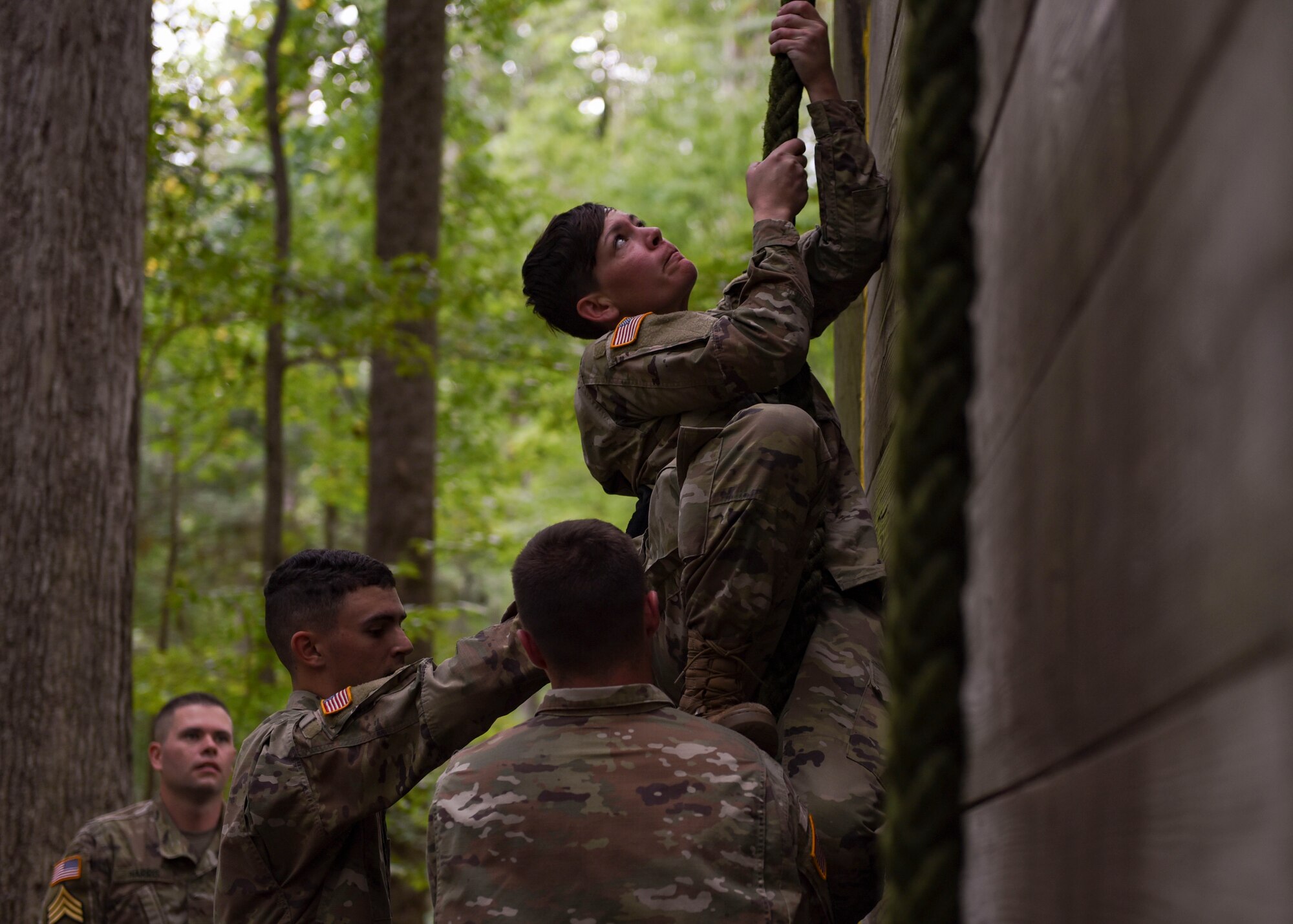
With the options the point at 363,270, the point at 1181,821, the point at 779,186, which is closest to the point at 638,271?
the point at 779,186

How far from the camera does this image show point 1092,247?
0.87 meters

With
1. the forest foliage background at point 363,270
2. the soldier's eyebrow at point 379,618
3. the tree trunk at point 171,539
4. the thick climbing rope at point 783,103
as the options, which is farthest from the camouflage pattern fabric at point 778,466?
the tree trunk at point 171,539

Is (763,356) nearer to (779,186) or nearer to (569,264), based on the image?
(779,186)

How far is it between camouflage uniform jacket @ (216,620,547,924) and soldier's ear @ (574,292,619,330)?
83 cm

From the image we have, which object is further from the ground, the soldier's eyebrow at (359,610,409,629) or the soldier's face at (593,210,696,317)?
the soldier's face at (593,210,696,317)

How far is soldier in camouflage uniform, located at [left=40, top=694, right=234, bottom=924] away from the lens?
514 cm

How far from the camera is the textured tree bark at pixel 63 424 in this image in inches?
201

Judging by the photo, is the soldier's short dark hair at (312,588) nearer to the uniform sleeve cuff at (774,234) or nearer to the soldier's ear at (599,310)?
the soldier's ear at (599,310)

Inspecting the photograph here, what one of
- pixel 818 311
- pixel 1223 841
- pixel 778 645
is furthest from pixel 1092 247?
pixel 818 311

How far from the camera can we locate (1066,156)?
3.11 feet

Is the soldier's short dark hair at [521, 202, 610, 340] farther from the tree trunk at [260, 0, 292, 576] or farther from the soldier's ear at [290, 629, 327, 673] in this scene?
the tree trunk at [260, 0, 292, 576]

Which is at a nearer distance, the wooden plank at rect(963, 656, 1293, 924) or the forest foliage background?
the wooden plank at rect(963, 656, 1293, 924)

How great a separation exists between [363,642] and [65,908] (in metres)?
2.85

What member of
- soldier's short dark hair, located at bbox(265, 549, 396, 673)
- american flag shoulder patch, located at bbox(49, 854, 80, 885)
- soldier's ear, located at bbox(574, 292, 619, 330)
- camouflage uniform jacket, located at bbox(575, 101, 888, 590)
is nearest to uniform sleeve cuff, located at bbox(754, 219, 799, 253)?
camouflage uniform jacket, located at bbox(575, 101, 888, 590)
